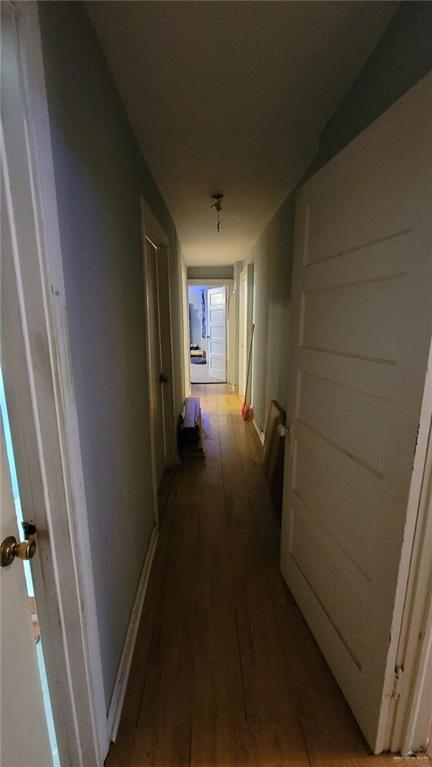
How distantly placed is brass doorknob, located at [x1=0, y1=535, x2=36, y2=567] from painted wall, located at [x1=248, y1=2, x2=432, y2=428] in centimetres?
160

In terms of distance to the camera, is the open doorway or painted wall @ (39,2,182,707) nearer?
painted wall @ (39,2,182,707)

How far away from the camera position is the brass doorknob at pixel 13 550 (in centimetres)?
67

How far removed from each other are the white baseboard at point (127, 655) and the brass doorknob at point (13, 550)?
0.83 metres

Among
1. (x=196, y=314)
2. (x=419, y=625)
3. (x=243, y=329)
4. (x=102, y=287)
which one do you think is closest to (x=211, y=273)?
(x=243, y=329)

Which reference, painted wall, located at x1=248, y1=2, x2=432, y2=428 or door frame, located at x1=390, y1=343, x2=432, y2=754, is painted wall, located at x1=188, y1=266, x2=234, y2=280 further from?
door frame, located at x1=390, y1=343, x2=432, y2=754

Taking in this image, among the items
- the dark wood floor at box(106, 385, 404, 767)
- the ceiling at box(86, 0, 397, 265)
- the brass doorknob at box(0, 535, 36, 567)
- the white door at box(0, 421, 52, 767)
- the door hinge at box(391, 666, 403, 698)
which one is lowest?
the dark wood floor at box(106, 385, 404, 767)

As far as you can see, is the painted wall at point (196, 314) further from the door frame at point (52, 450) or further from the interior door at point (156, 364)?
the door frame at point (52, 450)

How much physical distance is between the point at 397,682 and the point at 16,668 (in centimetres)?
109

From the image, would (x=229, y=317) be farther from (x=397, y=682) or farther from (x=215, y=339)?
(x=397, y=682)

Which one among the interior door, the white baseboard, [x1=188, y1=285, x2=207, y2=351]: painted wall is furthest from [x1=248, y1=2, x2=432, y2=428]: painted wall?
[x1=188, y1=285, x2=207, y2=351]: painted wall

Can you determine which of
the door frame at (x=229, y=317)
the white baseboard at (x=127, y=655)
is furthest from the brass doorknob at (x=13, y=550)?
the door frame at (x=229, y=317)

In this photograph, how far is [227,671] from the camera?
133cm

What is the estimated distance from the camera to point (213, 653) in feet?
4.58

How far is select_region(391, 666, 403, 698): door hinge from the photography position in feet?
3.26
